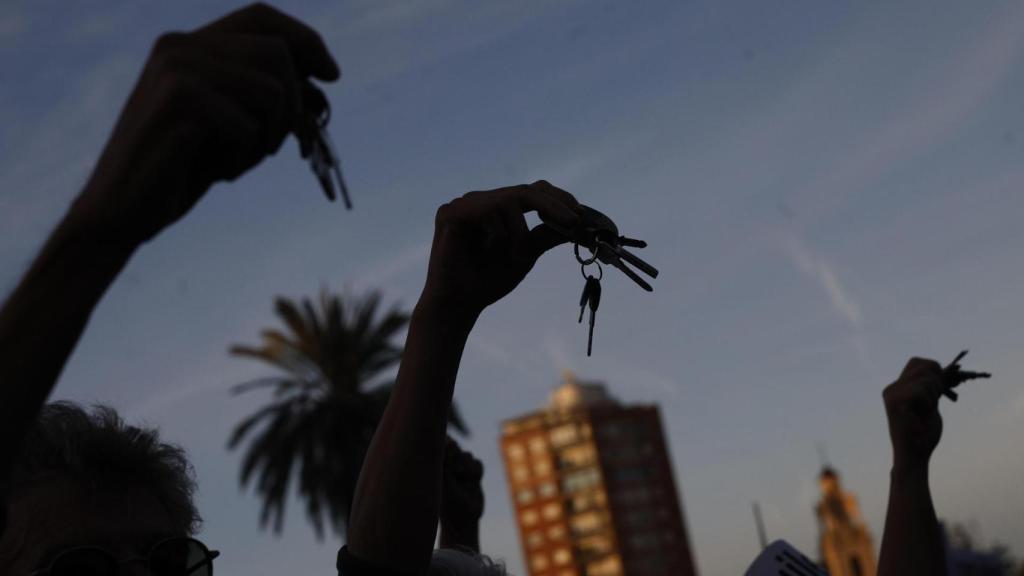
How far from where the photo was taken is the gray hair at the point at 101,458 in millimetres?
2031

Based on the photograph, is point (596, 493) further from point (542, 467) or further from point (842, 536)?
point (842, 536)

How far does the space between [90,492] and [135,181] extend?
3.66ft

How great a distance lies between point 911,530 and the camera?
9.59 feet

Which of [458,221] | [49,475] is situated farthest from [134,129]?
[49,475]

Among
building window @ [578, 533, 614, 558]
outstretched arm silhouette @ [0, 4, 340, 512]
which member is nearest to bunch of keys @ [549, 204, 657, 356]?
outstretched arm silhouette @ [0, 4, 340, 512]

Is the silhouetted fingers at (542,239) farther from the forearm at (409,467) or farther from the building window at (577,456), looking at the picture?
the building window at (577,456)

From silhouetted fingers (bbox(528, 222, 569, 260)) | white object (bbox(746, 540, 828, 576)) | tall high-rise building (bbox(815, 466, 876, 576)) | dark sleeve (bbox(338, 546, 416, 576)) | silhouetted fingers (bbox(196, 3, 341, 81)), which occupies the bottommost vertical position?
dark sleeve (bbox(338, 546, 416, 576))

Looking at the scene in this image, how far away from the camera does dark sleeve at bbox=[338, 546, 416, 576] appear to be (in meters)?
1.70

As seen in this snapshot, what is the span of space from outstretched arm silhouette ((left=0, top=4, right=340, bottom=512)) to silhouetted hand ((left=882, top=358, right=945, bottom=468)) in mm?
2417

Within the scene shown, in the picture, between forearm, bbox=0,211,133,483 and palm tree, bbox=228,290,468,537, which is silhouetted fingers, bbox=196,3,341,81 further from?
palm tree, bbox=228,290,468,537

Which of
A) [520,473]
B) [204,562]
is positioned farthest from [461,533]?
[520,473]

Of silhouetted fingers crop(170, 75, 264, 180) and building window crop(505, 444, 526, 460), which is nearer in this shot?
silhouetted fingers crop(170, 75, 264, 180)

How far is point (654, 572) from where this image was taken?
135875mm

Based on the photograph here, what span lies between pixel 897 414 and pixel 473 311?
170cm
